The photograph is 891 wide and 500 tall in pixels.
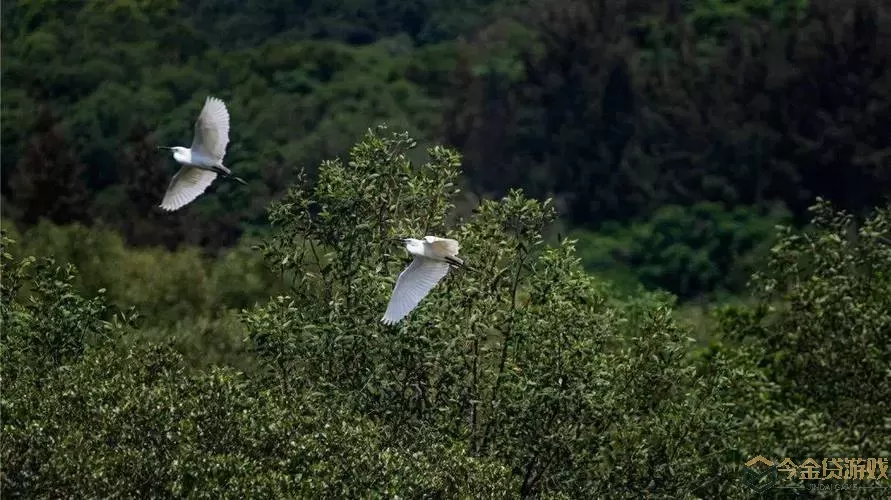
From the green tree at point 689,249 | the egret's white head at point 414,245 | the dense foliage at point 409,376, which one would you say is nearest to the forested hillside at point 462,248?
the dense foliage at point 409,376

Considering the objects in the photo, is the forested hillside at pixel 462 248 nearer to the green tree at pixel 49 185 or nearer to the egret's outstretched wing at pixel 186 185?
the green tree at pixel 49 185

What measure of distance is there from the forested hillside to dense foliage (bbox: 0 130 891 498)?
0.13ft

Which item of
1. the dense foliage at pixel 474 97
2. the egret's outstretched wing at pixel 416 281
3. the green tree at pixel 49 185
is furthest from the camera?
the dense foliage at pixel 474 97

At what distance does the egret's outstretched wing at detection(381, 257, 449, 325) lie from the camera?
2273 cm

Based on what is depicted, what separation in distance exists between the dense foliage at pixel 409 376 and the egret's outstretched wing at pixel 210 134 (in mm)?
1099

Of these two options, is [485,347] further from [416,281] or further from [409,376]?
[416,281]

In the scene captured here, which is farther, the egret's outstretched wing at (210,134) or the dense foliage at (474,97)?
the dense foliage at (474,97)

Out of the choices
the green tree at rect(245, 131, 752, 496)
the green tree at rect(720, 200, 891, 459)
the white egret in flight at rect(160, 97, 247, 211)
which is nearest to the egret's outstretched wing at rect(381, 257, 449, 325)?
the green tree at rect(245, 131, 752, 496)

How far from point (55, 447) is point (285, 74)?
231 ft

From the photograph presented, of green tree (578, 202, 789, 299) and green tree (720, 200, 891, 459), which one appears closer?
green tree (720, 200, 891, 459)

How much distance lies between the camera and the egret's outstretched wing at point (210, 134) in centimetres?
2516

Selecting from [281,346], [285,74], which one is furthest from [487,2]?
[281,346]

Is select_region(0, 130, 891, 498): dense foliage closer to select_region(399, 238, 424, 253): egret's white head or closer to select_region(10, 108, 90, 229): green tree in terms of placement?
select_region(399, 238, 424, 253): egret's white head

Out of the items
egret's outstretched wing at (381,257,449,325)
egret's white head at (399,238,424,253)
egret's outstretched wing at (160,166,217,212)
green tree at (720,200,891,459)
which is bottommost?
green tree at (720,200,891,459)
